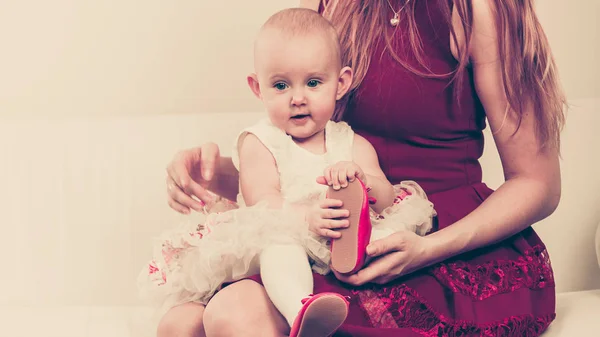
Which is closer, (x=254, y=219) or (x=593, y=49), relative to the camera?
(x=254, y=219)

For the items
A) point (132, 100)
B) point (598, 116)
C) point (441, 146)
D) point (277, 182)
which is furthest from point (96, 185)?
point (598, 116)

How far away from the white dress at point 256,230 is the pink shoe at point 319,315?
0.62ft

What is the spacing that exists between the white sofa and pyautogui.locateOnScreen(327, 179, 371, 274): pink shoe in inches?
33.2

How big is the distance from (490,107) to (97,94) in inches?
44.5

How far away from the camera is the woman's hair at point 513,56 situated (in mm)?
1483

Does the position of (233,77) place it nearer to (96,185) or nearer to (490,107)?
(96,185)

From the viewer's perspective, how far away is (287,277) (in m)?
1.21

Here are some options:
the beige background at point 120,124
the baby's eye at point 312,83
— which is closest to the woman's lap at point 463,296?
the baby's eye at point 312,83

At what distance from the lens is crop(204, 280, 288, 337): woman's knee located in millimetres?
1219

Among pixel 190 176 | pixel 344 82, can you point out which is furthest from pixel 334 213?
pixel 190 176

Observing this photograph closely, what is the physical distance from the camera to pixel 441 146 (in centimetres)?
157

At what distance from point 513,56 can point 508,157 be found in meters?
0.19

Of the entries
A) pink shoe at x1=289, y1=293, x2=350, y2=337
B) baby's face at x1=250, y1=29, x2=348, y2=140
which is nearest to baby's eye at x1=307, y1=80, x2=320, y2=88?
baby's face at x1=250, y1=29, x2=348, y2=140

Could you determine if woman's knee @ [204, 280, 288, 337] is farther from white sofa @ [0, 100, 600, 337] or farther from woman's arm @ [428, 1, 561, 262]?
white sofa @ [0, 100, 600, 337]
